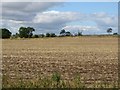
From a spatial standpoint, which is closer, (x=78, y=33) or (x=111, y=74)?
(x=111, y=74)

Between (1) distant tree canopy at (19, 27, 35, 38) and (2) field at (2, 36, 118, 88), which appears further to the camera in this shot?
(1) distant tree canopy at (19, 27, 35, 38)

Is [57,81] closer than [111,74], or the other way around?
[57,81]

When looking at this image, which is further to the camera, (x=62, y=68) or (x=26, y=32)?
(x=26, y=32)

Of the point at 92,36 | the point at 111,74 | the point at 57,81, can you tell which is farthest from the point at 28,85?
the point at 92,36

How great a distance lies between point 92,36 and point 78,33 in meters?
3.74

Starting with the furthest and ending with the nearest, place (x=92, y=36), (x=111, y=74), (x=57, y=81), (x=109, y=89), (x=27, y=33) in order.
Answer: (x=27, y=33) < (x=92, y=36) < (x=111, y=74) < (x=57, y=81) < (x=109, y=89)

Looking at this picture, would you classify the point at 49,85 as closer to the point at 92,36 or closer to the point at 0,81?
the point at 0,81

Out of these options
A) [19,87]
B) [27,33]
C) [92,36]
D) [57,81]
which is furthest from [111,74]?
[27,33]

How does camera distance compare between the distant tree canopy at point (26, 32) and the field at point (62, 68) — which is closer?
the field at point (62, 68)

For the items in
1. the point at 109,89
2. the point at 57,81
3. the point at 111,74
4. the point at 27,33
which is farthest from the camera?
the point at 27,33

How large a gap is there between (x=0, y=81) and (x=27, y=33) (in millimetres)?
83832

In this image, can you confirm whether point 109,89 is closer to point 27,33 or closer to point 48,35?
A: point 48,35

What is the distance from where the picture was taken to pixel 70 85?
1016 cm

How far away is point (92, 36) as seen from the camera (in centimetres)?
8288
